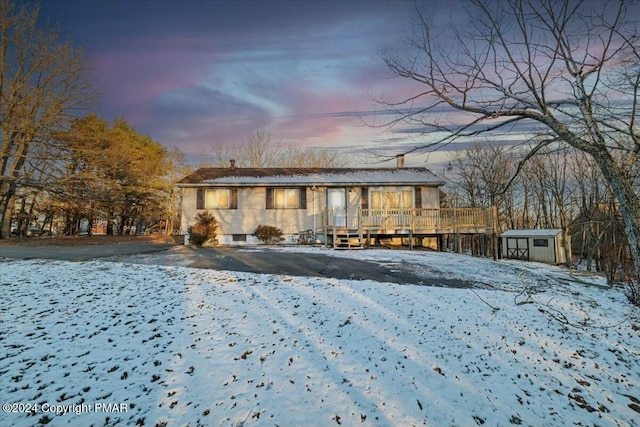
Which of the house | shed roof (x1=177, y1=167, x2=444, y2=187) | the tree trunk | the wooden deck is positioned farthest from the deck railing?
the tree trunk

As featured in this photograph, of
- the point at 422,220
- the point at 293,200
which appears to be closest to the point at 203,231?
the point at 293,200

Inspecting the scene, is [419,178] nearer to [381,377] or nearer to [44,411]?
[381,377]

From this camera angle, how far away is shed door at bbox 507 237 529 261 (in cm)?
1988

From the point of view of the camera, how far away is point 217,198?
1666 centimetres

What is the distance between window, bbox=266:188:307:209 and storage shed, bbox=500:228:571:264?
1500 cm

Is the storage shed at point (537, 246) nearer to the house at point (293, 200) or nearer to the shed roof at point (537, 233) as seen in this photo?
the shed roof at point (537, 233)

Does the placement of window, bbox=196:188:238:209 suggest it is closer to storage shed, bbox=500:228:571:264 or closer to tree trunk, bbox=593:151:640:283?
tree trunk, bbox=593:151:640:283

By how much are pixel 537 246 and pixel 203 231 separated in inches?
787

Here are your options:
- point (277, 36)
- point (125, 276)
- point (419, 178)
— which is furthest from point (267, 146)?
point (125, 276)

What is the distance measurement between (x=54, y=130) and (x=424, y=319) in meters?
21.5

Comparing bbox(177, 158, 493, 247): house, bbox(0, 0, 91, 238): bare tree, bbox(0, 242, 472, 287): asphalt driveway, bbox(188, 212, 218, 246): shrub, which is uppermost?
bbox(0, 0, 91, 238): bare tree

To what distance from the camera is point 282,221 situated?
16672 mm

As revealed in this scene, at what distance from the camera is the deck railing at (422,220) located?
13922 mm

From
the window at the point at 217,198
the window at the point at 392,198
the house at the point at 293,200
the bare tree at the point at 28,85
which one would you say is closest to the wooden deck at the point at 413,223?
the house at the point at 293,200
